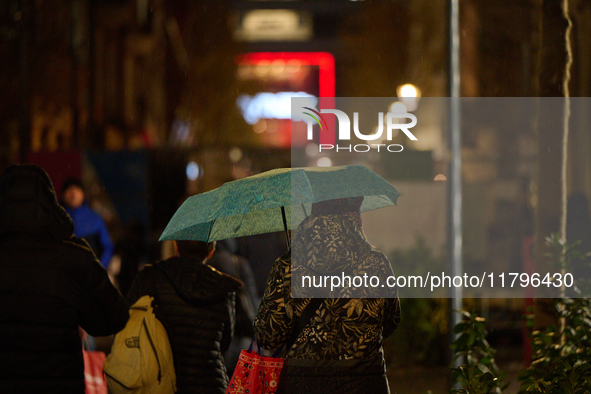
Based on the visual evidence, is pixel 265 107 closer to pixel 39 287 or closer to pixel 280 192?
pixel 280 192

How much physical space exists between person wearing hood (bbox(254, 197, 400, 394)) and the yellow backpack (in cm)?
94

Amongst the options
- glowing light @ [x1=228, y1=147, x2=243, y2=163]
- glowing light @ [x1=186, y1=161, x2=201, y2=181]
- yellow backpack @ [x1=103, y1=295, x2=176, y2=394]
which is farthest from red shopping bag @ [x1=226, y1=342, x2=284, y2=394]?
glowing light @ [x1=186, y1=161, x2=201, y2=181]

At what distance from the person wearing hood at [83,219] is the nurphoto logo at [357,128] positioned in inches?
156

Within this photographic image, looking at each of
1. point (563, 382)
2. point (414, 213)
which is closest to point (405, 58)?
point (414, 213)

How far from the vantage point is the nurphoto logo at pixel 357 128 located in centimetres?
469

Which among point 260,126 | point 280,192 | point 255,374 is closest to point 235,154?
point 260,126

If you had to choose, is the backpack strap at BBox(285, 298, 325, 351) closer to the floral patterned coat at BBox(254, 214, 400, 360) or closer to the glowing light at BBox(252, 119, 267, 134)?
the floral patterned coat at BBox(254, 214, 400, 360)

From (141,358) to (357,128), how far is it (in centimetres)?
219

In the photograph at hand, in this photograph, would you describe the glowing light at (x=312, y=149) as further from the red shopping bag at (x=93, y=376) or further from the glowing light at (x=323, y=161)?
the red shopping bag at (x=93, y=376)

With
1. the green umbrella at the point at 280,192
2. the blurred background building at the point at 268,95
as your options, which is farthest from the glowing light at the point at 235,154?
the green umbrella at the point at 280,192

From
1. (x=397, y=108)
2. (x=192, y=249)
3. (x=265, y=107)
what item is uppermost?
(x=265, y=107)

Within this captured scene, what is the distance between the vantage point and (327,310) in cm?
299

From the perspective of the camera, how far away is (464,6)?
10.8m

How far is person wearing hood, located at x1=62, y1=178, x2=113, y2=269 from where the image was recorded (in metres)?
7.58
